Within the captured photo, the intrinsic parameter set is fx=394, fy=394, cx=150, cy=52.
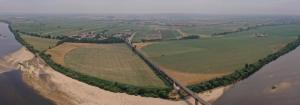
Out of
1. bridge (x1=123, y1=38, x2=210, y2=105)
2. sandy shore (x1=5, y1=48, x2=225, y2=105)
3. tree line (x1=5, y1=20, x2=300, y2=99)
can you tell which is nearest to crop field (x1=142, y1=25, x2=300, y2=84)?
bridge (x1=123, y1=38, x2=210, y2=105)

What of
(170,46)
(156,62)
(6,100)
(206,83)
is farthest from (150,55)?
(6,100)

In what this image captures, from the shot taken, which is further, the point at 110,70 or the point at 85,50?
the point at 85,50

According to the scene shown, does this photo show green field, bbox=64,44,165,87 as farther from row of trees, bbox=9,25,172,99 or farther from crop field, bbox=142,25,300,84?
crop field, bbox=142,25,300,84

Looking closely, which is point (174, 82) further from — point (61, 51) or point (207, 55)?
point (61, 51)

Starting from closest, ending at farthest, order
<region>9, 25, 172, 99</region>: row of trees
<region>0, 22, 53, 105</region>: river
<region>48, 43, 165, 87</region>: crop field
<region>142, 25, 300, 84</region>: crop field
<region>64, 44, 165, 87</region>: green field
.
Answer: <region>0, 22, 53, 105</region>: river → <region>9, 25, 172, 99</region>: row of trees → <region>64, 44, 165, 87</region>: green field → <region>48, 43, 165, 87</region>: crop field → <region>142, 25, 300, 84</region>: crop field

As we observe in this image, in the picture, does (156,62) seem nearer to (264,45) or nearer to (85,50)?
(85,50)

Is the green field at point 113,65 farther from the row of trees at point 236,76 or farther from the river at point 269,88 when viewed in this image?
the river at point 269,88
